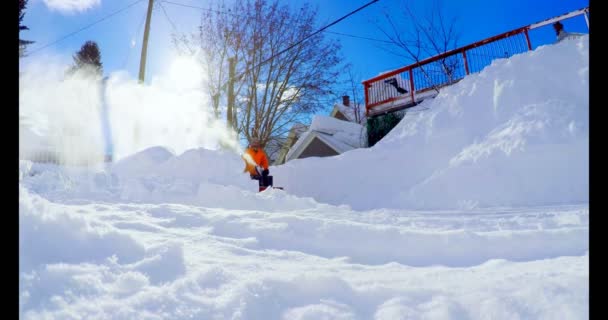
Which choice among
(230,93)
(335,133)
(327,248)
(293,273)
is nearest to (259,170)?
(327,248)

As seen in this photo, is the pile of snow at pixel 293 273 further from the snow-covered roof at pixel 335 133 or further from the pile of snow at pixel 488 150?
the snow-covered roof at pixel 335 133

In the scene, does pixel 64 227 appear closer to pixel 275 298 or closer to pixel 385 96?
pixel 275 298

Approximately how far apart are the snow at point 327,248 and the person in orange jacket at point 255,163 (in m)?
1.99

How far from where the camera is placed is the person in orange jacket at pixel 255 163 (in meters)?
8.18

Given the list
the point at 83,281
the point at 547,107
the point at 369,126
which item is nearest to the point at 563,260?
the point at 83,281

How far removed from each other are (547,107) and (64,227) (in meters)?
7.34

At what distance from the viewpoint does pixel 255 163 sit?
8.27 metres

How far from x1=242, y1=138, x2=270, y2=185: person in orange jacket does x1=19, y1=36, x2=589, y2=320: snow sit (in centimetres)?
199

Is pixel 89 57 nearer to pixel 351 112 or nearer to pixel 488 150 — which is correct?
pixel 351 112

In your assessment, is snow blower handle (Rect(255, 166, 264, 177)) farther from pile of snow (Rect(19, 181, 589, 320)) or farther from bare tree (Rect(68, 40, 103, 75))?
bare tree (Rect(68, 40, 103, 75))

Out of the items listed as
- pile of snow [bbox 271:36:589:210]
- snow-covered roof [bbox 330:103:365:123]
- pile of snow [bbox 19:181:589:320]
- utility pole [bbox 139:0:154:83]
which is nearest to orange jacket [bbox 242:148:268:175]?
pile of snow [bbox 271:36:589:210]

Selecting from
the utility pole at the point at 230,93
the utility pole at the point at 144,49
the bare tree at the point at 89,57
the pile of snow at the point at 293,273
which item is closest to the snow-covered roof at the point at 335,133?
the utility pole at the point at 230,93

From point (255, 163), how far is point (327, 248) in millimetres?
5916

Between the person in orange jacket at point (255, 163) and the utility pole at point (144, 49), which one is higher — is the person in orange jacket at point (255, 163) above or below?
below
